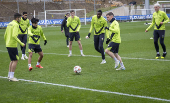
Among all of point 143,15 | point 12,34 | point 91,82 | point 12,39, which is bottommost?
point 91,82

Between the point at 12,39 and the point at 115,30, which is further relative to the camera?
the point at 115,30

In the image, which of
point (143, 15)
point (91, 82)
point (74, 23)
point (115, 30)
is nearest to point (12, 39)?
point (91, 82)

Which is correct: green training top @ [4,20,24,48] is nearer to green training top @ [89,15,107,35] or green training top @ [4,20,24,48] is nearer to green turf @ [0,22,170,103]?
green turf @ [0,22,170,103]

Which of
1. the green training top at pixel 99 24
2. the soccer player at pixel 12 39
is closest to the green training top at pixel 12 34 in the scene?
the soccer player at pixel 12 39

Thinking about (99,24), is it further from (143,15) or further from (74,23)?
(143,15)

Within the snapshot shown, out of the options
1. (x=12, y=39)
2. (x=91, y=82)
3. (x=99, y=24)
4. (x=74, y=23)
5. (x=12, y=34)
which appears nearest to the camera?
(x=91, y=82)

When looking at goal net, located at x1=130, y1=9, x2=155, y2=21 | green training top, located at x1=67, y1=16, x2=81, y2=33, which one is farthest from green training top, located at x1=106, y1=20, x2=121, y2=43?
goal net, located at x1=130, y1=9, x2=155, y2=21

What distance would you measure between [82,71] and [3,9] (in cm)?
3971

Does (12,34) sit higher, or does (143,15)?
(143,15)

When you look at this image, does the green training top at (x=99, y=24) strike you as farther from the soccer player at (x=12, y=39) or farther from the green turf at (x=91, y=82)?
the soccer player at (x=12, y=39)

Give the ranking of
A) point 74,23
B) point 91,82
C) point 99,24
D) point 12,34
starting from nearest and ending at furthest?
point 91,82 < point 12,34 < point 99,24 < point 74,23

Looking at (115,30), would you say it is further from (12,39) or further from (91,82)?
(12,39)

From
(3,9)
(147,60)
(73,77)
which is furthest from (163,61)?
(3,9)

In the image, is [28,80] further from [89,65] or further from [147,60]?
[147,60]
